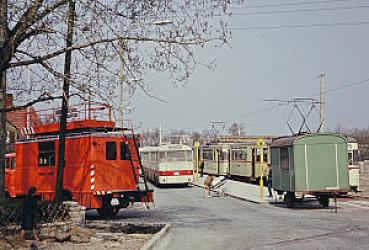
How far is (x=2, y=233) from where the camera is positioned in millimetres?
12773

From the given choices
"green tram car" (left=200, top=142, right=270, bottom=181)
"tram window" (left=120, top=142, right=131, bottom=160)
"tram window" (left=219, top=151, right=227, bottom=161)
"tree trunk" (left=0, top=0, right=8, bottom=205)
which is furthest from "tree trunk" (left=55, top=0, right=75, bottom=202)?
"tram window" (left=219, top=151, right=227, bottom=161)

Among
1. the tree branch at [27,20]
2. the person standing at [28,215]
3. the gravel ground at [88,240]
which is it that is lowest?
the gravel ground at [88,240]

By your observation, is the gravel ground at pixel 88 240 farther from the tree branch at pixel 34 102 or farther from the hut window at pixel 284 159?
the hut window at pixel 284 159

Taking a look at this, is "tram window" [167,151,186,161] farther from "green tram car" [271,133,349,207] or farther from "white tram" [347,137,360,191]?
"green tram car" [271,133,349,207]

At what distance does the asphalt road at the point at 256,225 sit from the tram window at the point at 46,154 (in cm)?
294

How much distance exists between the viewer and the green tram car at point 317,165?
24.2 m

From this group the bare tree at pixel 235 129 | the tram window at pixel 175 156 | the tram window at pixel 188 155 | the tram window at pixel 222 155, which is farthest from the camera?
the bare tree at pixel 235 129

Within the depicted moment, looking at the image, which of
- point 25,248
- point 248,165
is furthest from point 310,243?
point 248,165

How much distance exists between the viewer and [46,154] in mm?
Answer: 21297

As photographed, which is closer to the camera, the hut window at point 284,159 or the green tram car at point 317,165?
the green tram car at point 317,165

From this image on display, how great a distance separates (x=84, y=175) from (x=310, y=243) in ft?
28.1

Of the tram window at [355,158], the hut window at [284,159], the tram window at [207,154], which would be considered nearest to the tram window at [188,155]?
the tram window at [207,154]

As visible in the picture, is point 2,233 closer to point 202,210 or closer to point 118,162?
point 118,162

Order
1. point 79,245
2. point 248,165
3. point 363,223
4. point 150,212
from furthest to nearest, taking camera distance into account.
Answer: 1. point 248,165
2. point 150,212
3. point 363,223
4. point 79,245
